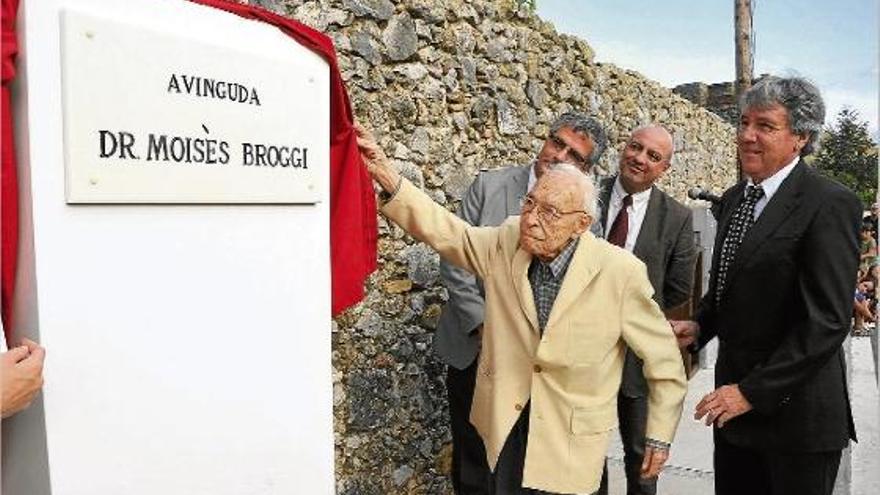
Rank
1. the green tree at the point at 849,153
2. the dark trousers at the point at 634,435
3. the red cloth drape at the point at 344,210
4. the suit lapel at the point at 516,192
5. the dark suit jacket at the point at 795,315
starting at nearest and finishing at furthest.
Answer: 1. the red cloth drape at the point at 344,210
2. the dark suit jacket at the point at 795,315
3. the suit lapel at the point at 516,192
4. the dark trousers at the point at 634,435
5. the green tree at the point at 849,153

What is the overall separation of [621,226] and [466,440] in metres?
1.19

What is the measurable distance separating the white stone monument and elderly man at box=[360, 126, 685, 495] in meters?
0.66

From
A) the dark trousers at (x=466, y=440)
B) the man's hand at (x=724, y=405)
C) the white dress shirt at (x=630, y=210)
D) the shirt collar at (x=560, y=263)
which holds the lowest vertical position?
the dark trousers at (x=466, y=440)

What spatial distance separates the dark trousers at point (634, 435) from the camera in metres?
3.20

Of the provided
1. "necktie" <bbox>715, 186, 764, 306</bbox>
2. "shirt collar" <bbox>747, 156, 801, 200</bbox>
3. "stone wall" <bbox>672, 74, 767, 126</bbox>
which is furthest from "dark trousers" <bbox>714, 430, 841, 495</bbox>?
"stone wall" <bbox>672, 74, 767, 126</bbox>

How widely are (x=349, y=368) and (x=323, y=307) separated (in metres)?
1.60

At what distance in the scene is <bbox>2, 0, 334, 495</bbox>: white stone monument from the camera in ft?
4.08

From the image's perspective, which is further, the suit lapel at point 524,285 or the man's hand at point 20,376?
the suit lapel at point 524,285

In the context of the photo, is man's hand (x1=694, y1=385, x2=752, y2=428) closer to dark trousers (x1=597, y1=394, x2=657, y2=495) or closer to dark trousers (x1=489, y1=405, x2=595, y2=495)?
dark trousers (x1=489, y1=405, x2=595, y2=495)

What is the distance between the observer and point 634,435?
3221 millimetres

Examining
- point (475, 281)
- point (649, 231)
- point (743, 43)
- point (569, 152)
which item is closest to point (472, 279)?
point (475, 281)

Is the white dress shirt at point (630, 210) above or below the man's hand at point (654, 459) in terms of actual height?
above

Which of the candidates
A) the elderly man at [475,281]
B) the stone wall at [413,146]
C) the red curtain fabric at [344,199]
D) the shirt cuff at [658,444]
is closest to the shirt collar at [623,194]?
the elderly man at [475,281]

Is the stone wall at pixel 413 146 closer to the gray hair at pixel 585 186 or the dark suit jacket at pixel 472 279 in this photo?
the dark suit jacket at pixel 472 279
